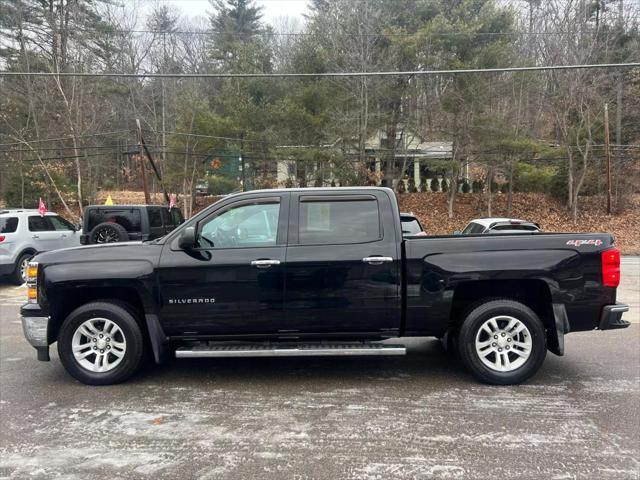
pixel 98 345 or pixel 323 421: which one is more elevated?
pixel 98 345

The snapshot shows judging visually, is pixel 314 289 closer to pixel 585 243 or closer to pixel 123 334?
pixel 123 334

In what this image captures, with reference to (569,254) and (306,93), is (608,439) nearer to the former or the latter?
(569,254)

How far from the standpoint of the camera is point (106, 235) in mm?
12016

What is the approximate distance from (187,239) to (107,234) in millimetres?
8287

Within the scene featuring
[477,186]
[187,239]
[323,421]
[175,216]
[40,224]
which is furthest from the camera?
[477,186]

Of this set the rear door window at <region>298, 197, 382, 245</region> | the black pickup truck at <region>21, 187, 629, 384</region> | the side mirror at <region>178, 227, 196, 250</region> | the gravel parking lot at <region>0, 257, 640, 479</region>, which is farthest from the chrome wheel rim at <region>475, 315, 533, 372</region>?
the side mirror at <region>178, 227, 196, 250</region>

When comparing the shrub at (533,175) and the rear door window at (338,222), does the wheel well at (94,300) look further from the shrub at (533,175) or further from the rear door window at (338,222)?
the shrub at (533,175)

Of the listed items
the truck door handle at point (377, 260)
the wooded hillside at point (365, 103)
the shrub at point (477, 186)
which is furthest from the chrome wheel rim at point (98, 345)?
the shrub at point (477, 186)

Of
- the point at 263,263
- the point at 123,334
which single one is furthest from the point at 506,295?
the point at 123,334

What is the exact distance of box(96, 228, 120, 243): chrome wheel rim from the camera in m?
12.0

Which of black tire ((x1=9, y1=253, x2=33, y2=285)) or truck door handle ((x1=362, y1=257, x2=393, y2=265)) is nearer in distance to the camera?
truck door handle ((x1=362, y1=257, x2=393, y2=265))

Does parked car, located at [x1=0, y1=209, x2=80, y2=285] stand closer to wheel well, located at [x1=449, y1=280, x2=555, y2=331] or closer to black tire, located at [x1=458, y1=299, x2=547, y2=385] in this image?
wheel well, located at [x1=449, y1=280, x2=555, y2=331]

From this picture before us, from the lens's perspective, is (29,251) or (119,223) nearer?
(29,251)

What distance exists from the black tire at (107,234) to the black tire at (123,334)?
24.6ft
